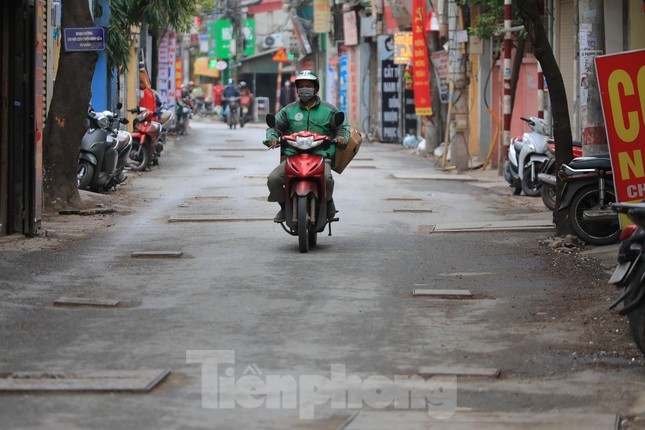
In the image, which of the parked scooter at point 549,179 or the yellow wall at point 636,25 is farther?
the yellow wall at point 636,25

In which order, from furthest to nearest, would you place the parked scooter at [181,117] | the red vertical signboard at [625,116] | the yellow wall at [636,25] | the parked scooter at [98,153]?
the parked scooter at [181,117]
the parked scooter at [98,153]
the yellow wall at [636,25]
the red vertical signboard at [625,116]

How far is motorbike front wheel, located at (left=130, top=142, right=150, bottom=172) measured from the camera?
24.9m

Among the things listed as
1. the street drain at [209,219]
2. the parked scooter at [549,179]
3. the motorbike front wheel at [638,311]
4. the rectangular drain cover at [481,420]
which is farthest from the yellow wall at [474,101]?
the rectangular drain cover at [481,420]

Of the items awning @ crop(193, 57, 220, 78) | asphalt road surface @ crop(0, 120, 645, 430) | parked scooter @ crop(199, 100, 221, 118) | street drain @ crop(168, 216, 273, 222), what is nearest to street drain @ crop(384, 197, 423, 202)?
asphalt road surface @ crop(0, 120, 645, 430)

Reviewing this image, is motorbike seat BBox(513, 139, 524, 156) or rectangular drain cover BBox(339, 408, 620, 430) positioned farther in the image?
motorbike seat BBox(513, 139, 524, 156)

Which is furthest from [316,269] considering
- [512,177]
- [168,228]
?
[512,177]

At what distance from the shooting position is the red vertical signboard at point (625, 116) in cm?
970

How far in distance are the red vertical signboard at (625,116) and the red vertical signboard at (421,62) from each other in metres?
21.1

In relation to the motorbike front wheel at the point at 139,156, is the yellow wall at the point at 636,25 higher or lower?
higher

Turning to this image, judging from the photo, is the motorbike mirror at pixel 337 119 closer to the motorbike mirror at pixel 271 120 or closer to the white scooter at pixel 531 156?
the motorbike mirror at pixel 271 120

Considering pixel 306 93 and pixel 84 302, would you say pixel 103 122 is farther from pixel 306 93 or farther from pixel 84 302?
pixel 84 302

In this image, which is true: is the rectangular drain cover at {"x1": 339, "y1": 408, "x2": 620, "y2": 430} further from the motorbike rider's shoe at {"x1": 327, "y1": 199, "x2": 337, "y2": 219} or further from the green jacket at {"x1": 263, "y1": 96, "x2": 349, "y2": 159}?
the green jacket at {"x1": 263, "y1": 96, "x2": 349, "y2": 159}

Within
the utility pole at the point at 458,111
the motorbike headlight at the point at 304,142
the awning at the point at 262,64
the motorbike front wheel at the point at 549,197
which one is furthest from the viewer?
the awning at the point at 262,64

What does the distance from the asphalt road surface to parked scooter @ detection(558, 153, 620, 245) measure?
51 cm
